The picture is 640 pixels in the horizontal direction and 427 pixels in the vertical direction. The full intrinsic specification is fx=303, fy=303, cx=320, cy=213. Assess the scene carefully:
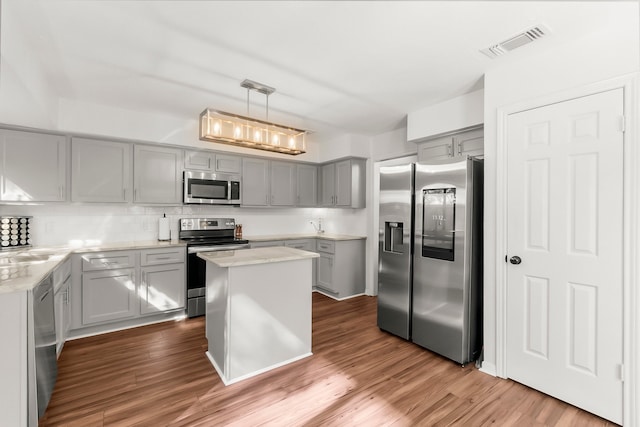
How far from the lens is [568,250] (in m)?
2.19

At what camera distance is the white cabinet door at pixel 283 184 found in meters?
4.89

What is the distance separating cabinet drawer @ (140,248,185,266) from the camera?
11.6ft

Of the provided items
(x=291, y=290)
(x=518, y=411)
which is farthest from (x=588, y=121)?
(x=291, y=290)

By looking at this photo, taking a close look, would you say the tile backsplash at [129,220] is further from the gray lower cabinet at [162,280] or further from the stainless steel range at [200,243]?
the gray lower cabinet at [162,280]

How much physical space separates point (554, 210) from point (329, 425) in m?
2.19

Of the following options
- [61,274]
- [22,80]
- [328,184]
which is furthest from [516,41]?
[61,274]

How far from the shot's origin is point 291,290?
271 cm

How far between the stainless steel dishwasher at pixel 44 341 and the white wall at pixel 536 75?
3.23 metres

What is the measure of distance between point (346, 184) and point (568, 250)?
312 centimetres

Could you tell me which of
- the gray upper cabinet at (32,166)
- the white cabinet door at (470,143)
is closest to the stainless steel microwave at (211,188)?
the gray upper cabinet at (32,166)

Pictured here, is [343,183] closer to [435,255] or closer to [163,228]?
[435,255]

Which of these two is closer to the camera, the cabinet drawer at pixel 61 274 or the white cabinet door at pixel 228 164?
the cabinet drawer at pixel 61 274

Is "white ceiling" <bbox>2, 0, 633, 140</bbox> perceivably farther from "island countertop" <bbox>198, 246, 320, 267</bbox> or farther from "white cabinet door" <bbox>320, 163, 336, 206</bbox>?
"white cabinet door" <bbox>320, 163, 336, 206</bbox>

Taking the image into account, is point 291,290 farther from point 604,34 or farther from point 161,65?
point 604,34
